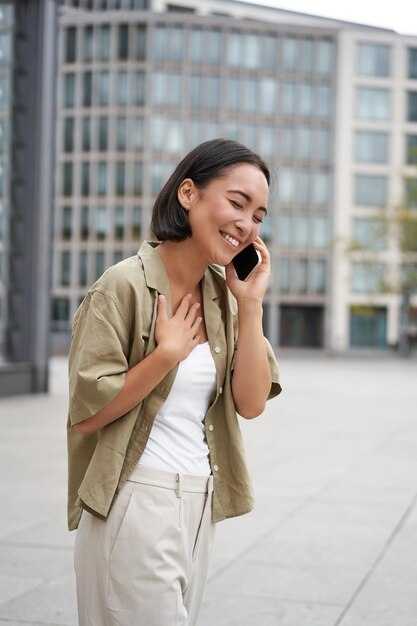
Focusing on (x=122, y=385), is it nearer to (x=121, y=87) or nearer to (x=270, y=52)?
(x=121, y=87)

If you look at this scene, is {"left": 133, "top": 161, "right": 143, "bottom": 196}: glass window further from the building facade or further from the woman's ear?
the woman's ear

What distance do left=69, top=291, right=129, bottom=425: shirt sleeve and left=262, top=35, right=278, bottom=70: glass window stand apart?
78454mm

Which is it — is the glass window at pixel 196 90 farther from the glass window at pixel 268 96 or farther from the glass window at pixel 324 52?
the glass window at pixel 324 52

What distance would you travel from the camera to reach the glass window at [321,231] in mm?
77562

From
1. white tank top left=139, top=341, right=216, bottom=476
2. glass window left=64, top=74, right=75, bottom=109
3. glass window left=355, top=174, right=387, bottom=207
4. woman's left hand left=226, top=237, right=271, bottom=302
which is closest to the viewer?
white tank top left=139, top=341, right=216, bottom=476

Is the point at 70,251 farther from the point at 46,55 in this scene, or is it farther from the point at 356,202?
the point at 46,55

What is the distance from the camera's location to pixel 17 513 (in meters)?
7.12

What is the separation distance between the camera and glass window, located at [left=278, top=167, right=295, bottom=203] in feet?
255

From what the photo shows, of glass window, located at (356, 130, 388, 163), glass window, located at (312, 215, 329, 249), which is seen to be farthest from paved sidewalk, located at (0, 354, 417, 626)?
Answer: glass window, located at (356, 130, 388, 163)

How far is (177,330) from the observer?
7.91ft

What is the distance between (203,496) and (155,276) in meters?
0.54

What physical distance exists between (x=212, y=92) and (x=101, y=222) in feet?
41.6

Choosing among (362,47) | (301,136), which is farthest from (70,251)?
(362,47)

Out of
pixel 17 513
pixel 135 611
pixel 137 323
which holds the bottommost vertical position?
pixel 17 513
